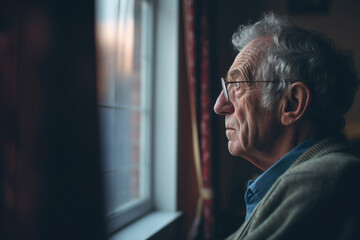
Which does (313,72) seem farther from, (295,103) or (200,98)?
(200,98)

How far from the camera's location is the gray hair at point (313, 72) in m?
0.98

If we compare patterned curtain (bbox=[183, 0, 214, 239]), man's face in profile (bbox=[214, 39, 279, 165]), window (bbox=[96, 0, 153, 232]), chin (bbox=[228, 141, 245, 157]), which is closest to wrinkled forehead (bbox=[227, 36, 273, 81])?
man's face in profile (bbox=[214, 39, 279, 165])

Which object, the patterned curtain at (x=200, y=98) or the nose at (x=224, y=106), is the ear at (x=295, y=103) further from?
the patterned curtain at (x=200, y=98)

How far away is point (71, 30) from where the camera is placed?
2.55 ft

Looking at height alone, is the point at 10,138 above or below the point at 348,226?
above

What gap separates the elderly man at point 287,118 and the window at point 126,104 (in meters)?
0.61

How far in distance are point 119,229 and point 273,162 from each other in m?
0.91

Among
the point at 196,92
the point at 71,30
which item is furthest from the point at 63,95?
the point at 196,92

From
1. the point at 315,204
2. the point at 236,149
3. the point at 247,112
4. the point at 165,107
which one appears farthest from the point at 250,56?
the point at 165,107

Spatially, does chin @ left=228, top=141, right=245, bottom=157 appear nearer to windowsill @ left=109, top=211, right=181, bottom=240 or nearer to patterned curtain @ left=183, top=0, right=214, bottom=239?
windowsill @ left=109, top=211, right=181, bottom=240

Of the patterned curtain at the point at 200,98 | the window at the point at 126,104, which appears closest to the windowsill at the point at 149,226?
the window at the point at 126,104

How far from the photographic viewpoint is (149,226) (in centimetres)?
167

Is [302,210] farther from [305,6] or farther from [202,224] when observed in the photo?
[305,6]

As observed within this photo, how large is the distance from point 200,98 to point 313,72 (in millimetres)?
1105
